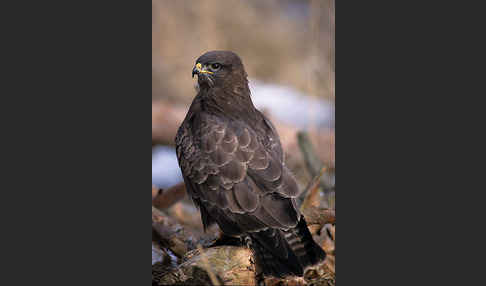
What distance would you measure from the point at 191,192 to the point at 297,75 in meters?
3.43

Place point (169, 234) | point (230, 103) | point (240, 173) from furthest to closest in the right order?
1. point (169, 234)
2. point (230, 103)
3. point (240, 173)

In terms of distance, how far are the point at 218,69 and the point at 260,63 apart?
3.85 m

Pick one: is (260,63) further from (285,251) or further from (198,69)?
(285,251)

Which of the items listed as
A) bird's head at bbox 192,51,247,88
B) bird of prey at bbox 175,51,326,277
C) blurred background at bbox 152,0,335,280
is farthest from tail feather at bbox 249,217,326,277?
bird's head at bbox 192,51,247,88

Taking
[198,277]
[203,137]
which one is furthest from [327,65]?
[198,277]

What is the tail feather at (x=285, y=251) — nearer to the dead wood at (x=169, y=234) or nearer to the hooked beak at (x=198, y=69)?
the dead wood at (x=169, y=234)

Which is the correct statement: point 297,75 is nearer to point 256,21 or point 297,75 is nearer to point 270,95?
point 270,95

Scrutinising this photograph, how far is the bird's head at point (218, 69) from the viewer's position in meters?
4.45

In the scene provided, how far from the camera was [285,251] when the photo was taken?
3.78m

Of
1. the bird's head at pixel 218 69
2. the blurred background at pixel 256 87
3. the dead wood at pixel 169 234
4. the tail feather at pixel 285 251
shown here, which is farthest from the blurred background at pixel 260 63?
the tail feather at pixel 285 251

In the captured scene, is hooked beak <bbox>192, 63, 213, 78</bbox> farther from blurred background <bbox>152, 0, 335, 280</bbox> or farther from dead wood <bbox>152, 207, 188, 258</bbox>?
dead wood <bbox>152, 207, 188, 258</bbox>

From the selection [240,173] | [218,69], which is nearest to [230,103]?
[218,69]

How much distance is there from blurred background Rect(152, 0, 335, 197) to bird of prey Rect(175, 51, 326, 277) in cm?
79

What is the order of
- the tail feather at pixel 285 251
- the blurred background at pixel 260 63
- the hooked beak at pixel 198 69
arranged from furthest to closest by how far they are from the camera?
the blurred background at pixel 260 63
the hooked beak at pixel 198 69
the tail feather at pixel 285 251
